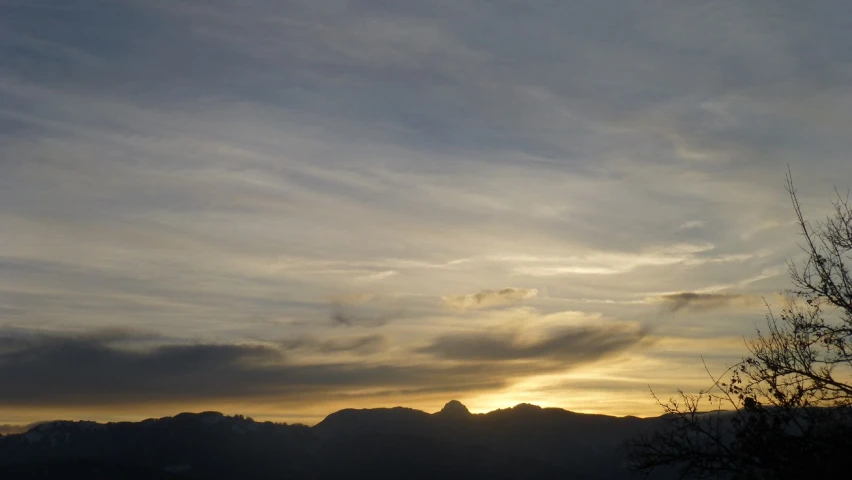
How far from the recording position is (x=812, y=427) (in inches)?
754

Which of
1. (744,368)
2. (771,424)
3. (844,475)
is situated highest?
(744,368)

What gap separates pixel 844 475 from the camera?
1788 cm

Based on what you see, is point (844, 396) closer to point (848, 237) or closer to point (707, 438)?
point (707, 438)

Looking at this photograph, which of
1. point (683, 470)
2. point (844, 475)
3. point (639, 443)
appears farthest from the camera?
point (639, 443)

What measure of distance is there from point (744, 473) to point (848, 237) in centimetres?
1033


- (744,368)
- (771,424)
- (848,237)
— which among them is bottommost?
(771,424)

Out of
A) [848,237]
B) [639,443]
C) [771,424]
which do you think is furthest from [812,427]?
[848,237]

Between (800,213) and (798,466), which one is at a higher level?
(800,213)

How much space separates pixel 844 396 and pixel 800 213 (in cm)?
694

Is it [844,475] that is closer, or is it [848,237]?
[844,475]

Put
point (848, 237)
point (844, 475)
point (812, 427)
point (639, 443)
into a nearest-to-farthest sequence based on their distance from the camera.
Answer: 1. point (844, 475)
2. point (812, 427)
3. point (639, 443)
4. point (848, 237)

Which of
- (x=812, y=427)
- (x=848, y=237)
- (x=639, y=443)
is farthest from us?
(x=848, y=237)

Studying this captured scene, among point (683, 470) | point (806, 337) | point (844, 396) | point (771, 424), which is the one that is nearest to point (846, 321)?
point (806, 337)

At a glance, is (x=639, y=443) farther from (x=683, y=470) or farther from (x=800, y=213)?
(x=800, y=213)
